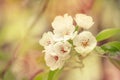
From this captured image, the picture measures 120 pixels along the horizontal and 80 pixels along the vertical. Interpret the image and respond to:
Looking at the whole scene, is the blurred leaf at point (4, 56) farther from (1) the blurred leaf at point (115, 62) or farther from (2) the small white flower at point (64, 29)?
(1) the blurred leaf at point (115, 62)

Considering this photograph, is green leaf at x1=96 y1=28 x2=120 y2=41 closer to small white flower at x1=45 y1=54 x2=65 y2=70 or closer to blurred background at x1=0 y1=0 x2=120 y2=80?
blurred background at x1=0 y1=0 x2=120 y2=80

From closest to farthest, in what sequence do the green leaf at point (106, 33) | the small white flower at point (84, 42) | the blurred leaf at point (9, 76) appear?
1. the small white flower at point (84, 42)
2. the green leaf at point (106, 33)
3. the blurred leaf at point (9, 76)

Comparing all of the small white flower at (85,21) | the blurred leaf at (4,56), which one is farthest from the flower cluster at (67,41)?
the blurred leaf at (4,56)

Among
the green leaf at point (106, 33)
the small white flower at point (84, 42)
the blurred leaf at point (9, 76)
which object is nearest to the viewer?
the small white flower at point (84, 42)

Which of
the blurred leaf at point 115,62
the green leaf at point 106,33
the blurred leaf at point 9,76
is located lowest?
the blurred leaf at point 115,62

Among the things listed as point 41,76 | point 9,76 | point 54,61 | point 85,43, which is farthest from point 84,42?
point 9,76

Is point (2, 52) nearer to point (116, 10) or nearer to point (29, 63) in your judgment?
→ point (29, 63)

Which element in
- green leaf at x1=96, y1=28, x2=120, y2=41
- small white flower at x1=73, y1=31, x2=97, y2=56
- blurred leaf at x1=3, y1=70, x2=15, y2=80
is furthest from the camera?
blurred leaf at x1=3, y1=70, x2=15, y2=80

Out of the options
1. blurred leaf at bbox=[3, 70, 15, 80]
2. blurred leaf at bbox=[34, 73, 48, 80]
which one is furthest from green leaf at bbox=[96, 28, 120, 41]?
blurred leaf at bbox=[3, 70, 15, 80]
